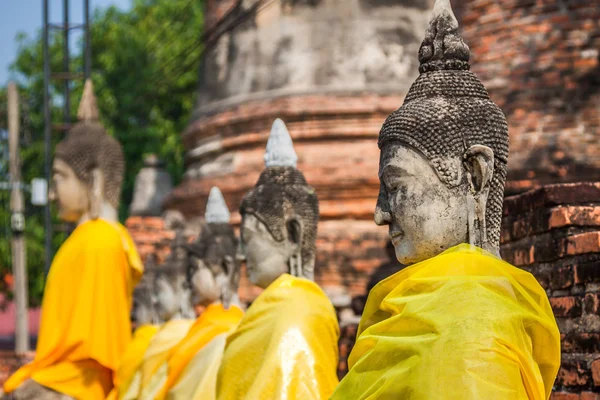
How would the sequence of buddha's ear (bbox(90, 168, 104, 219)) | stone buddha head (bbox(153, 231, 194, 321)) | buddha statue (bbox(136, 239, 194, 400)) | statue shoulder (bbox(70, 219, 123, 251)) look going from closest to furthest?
buddha statue (bbox(136, 239, 194, 400)) < statue shoulder (bbox(70, 219, 123, 251)) < buddha's ear (bbox(90, 168, 104, 219)) < stone buddha head (bbox(153, 231, 194, 321))

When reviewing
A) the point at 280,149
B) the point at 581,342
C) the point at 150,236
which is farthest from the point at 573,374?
the point at 150,236

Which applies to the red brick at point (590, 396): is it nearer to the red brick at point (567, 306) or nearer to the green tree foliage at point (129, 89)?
the red brick at point (567, 306)

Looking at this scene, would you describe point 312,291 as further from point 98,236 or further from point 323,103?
point 323,103

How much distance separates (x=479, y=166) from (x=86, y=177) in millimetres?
4959

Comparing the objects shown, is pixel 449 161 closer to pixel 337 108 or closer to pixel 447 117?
pixel 447 117

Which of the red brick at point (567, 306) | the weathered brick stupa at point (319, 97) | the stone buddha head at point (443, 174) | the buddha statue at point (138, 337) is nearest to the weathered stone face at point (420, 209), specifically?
the stone buddha head at point (443, 174)

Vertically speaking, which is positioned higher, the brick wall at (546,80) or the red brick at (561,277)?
the brick wall at (546,80)

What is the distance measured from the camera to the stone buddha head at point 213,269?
675 centimetres

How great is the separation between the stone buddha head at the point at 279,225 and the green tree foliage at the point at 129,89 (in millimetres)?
17458

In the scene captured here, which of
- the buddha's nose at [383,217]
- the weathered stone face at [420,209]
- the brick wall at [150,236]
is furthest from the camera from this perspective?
the brick wall at [150,236]

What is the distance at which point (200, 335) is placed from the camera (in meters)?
6.31

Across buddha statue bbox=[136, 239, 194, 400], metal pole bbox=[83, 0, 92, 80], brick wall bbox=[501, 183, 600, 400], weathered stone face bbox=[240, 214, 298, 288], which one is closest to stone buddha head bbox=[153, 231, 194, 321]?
buddha statue bbox=[136, 239, 194, 400]

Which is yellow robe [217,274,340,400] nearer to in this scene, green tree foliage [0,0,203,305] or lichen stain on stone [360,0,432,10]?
lichen stain on stone [360,0,432,10]

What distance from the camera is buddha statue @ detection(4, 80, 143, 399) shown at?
279 inches
